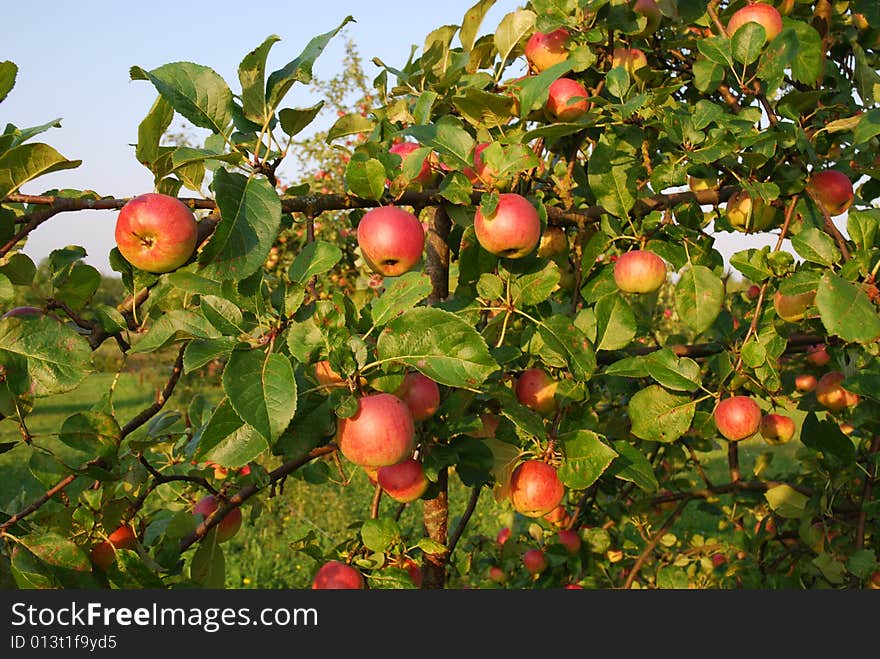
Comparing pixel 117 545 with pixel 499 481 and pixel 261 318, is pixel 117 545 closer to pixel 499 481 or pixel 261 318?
pixel 261 318

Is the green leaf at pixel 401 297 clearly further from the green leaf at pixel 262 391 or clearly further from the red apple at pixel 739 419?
the red apple at pixel 739 419

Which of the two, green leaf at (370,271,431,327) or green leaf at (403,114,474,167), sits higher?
green leaf at (403,114,474,167)

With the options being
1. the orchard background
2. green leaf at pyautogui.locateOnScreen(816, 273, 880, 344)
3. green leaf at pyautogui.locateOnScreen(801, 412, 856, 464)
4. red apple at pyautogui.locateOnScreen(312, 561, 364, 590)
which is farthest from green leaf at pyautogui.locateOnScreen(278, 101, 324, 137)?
green leaf at pyautogui.locateOnScreen(801, 412, 856, 464)

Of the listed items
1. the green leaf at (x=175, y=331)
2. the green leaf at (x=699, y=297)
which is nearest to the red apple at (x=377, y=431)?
the green leaf at (x=175, y=331)

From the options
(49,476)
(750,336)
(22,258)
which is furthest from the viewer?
(750,336)

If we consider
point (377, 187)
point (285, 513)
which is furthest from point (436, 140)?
point (285, 513)

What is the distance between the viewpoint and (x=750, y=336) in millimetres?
1609

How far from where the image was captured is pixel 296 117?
1.21m

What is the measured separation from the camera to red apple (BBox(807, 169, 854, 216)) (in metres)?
1.63

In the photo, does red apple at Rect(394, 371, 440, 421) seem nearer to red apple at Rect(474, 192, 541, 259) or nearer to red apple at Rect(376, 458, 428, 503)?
red apple at Rect(376, 458, 428, 503)

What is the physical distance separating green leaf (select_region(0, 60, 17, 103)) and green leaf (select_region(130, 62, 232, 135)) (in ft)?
0.65

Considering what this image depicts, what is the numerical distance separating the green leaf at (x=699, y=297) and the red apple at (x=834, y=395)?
697 millimetres

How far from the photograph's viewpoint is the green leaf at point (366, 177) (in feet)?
3.98

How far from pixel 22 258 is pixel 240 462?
0.55 metres
